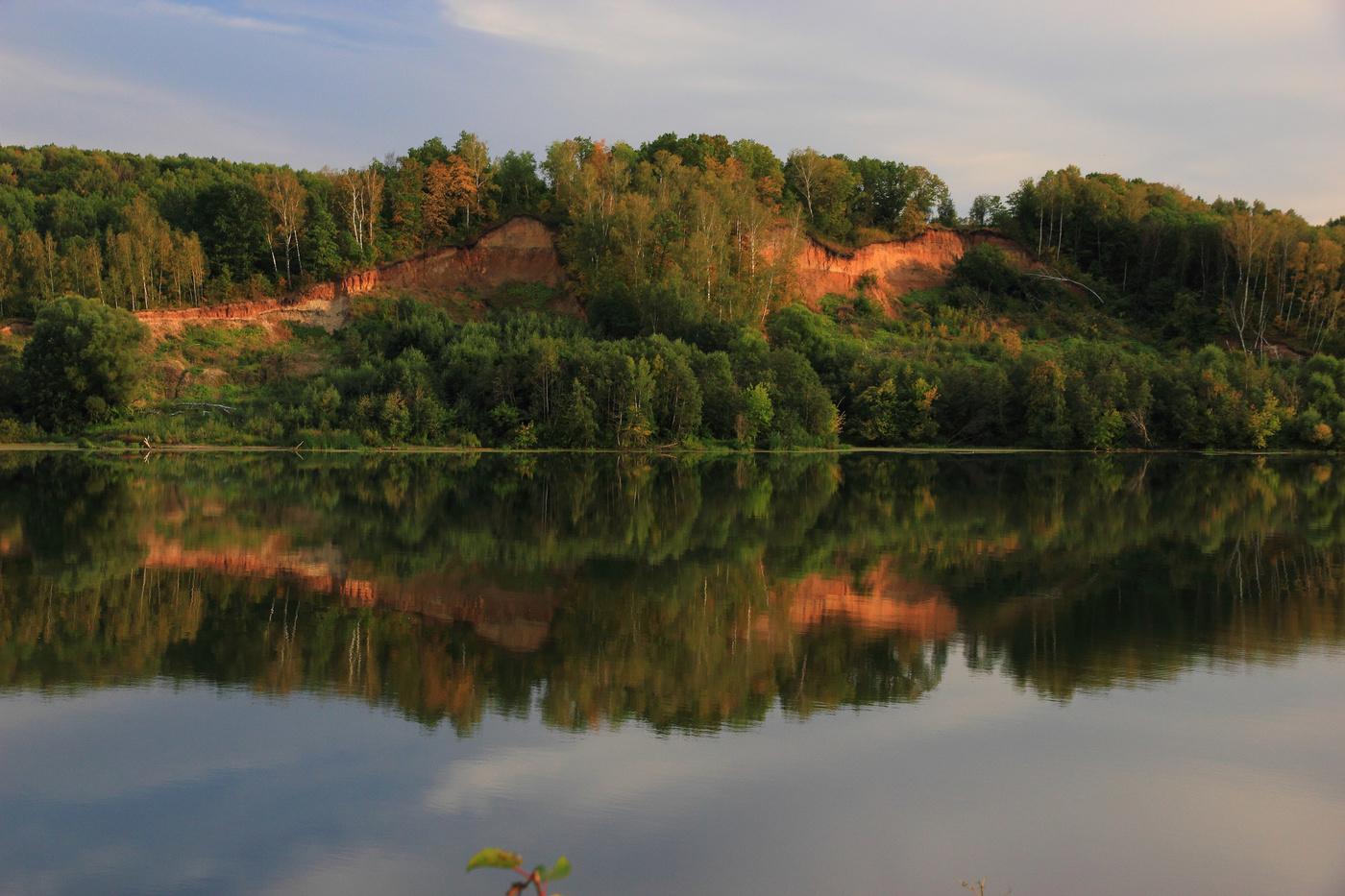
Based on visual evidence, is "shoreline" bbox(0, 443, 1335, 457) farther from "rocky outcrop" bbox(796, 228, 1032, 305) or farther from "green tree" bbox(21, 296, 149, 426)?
"rocky outcrop" bbox(796, 228, 1032, 305)

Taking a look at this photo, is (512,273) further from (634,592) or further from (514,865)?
(514,865)

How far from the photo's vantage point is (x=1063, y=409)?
5341 cm

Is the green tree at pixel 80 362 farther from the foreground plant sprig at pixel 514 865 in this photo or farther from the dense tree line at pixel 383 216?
the foreground plant sprig at pixel 514 865

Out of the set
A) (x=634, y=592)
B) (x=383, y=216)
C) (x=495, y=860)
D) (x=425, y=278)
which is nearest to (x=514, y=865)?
(x=495, y=860)

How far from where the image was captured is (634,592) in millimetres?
13836

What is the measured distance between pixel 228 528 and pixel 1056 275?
68.5m

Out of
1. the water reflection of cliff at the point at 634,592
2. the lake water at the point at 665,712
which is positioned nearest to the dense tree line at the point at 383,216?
the water reflection of cliff at the point at 634,592

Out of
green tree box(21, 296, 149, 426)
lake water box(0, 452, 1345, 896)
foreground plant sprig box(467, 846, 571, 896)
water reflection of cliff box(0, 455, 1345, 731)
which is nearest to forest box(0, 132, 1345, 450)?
green tree box(21, 296, 149, 426)

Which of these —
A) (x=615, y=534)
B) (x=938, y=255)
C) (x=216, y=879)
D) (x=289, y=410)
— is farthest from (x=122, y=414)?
(x=938, y=255)

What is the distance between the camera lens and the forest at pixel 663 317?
1912 inches

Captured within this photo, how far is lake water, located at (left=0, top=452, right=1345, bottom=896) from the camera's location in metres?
6.36

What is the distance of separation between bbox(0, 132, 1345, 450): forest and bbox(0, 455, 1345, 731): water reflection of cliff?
21491 mm

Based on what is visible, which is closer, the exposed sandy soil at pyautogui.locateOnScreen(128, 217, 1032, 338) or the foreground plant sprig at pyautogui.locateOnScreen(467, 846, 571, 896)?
the foreground plant sprig at pyautogui.locateOnScreen(467, 846, 571, 896)

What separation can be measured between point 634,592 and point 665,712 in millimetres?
4995
